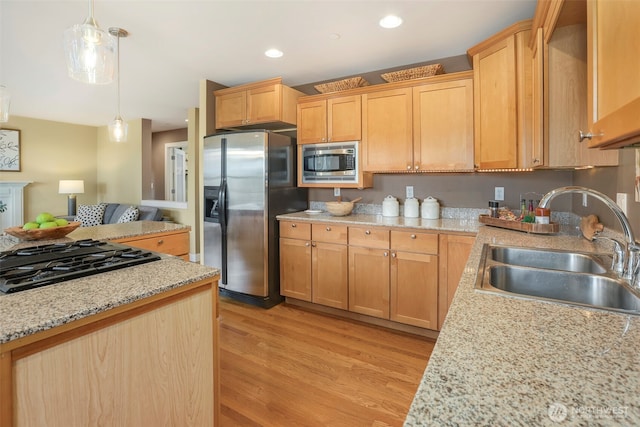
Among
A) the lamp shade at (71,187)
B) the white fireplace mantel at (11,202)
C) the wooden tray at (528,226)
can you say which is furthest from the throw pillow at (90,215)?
the wooden tray at (528,226)

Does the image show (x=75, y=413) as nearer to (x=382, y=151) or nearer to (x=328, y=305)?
(x=328, y=305)

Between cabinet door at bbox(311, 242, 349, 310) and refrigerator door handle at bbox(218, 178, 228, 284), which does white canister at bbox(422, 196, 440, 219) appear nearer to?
cabinet door at bbox(311, 242, 349, 310)

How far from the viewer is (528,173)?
106 inches

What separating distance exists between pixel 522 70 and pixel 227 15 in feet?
6.75

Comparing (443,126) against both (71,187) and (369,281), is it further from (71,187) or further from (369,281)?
(71,187)

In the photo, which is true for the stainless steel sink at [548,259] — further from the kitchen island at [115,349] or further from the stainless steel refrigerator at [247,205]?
the stainless steel refrigerator at [247,205]

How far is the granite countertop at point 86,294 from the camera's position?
0.87m

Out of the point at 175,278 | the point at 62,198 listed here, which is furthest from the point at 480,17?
the point at 62,198

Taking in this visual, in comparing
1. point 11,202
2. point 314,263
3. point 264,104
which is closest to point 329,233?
point 314,263

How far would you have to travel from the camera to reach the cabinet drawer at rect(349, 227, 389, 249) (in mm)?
2752

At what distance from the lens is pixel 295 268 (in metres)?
3.24

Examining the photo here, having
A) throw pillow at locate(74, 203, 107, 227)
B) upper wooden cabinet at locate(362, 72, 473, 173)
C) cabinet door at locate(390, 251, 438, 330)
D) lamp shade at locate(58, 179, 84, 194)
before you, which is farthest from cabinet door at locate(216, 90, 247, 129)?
lamp shade at locate(58, 179, 84, 194)

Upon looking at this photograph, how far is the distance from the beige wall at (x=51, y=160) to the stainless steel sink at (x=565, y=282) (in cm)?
746

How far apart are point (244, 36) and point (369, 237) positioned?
6.38 ft
